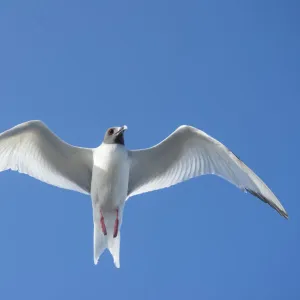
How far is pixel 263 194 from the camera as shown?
775 cm

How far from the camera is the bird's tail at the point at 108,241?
8.20 meters

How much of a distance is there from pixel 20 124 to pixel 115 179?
1621 millimetres

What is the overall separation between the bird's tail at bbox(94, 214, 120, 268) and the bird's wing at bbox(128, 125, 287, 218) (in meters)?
0.62

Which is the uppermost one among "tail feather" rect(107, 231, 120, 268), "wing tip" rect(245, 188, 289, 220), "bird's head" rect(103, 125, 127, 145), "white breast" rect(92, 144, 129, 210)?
"bird's head" rect(103, 125, 127, 145)

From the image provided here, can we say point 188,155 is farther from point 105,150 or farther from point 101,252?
point 101,252

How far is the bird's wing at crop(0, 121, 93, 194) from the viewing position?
7.88 m

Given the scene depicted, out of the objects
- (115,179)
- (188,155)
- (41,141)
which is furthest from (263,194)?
(41,141)

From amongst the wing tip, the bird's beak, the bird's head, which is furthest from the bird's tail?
the wing tip

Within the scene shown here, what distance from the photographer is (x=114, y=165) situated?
25.9ft

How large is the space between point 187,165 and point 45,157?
89.0 inches

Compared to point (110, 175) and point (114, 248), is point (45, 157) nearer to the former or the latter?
point (110, 175)

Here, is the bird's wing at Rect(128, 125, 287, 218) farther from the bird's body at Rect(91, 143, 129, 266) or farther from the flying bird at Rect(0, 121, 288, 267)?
the bird's body at Rect(91, 143, 129, 266)

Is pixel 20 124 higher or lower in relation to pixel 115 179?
higher

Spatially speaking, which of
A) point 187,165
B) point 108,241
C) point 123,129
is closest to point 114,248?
point 108,241
